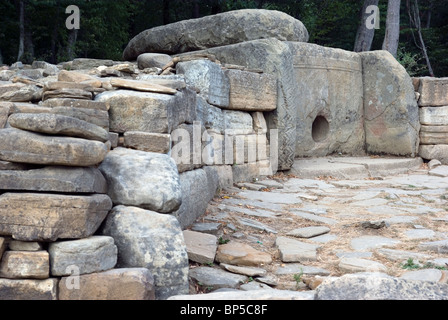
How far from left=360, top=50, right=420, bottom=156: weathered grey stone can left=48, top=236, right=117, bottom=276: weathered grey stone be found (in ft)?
23.9

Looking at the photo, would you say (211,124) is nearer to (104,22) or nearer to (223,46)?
(223,46)

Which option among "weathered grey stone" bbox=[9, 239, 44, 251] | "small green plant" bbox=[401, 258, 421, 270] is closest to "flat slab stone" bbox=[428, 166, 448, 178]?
"small green plant" bbox=[401, 258, 421, 270]

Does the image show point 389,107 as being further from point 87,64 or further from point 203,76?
point 87,64

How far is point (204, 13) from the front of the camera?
15.4 metres

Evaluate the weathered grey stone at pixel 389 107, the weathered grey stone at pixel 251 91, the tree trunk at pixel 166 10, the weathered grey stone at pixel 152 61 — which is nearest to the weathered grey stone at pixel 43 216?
the weathered grey stone at pixel 251 91

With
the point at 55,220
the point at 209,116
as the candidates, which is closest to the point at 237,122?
the point at 209,116

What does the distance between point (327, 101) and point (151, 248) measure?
245 inches

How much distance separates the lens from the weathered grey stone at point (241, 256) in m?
3.72

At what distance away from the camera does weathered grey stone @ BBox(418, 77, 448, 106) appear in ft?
30.2

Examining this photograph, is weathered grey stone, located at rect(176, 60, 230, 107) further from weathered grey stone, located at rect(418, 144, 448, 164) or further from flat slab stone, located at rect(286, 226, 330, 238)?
weathered grey stone, located at rect(418, 144, 448, 164)

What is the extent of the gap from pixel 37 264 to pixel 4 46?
12.8m

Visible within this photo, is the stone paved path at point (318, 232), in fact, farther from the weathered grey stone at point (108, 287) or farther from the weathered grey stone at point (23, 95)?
the weathered grey stone at point (23, 95)

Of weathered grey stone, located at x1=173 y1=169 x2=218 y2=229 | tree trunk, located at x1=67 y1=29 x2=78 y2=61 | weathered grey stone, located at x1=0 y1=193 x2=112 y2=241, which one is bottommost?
weathered grey stone, located at x1=173 y1=169 x2=218 y2=229

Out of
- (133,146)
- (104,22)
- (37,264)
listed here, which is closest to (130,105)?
(133,146)
